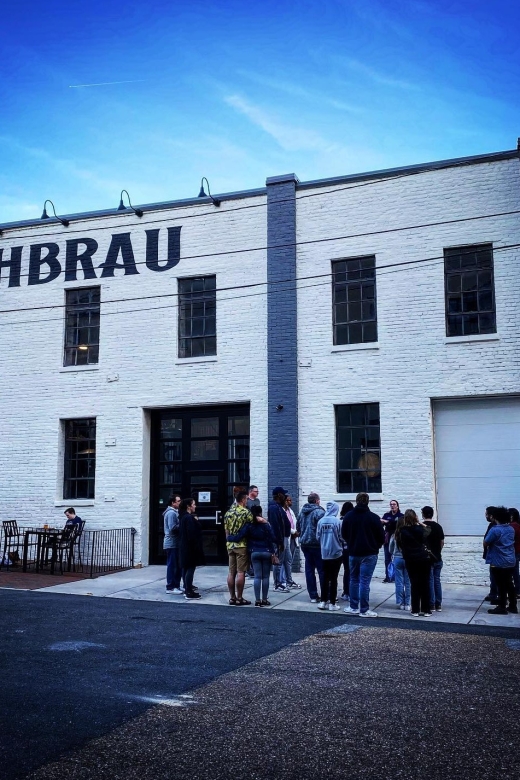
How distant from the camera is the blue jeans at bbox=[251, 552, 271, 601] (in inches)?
482

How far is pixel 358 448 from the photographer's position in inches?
641

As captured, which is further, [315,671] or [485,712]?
[315,671]

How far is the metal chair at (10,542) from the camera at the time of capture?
682 inches

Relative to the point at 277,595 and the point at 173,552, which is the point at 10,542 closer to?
the point at 173,552

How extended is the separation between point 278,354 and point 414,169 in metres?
4.98

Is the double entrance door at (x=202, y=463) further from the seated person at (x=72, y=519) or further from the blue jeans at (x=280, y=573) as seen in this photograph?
the blue jeans at (x=280, y=573)

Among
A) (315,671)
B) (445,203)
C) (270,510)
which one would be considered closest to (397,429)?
(270,510)

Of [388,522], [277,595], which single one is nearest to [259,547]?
[277,595]

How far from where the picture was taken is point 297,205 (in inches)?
687

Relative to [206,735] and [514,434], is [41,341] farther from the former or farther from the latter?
[206,735]

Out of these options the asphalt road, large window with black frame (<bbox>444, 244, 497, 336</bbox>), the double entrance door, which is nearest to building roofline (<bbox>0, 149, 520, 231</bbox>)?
large window with black frame (<bbox>444, 244, 497, 336</bbox>)

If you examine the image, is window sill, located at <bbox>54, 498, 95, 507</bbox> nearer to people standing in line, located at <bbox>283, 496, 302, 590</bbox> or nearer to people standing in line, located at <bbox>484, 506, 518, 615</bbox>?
people standing in line, located at <bbox>283, 496, 302, 590</bbox>

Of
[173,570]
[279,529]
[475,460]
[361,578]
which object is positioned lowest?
[173,570]

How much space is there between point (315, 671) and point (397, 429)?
889cm
